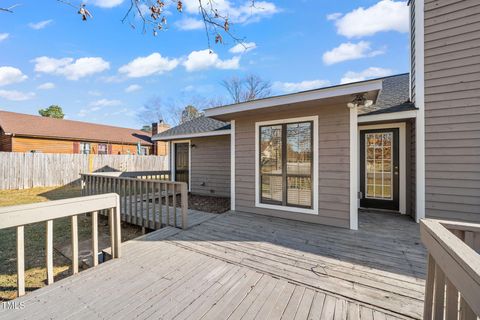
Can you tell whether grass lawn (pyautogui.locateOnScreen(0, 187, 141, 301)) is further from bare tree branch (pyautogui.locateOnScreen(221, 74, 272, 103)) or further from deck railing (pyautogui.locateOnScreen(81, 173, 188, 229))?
bare tree branch (pyautogui.locateOnScreen(221, 74, 272, 103))

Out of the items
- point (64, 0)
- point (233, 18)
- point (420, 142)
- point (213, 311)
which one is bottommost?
point (213, 311)

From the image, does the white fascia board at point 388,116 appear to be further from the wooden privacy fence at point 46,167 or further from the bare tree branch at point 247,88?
the bare tree branch at point 247,88

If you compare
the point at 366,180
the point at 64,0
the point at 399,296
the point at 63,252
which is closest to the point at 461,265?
the point at 399,296

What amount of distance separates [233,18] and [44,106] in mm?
35512

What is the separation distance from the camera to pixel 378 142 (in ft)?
17.4

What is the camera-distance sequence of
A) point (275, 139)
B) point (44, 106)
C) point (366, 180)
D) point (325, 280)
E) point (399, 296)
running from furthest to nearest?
point (44, 106) < point (366, 180) < point (275, 139) < point (325, 280) < point (399, 296)

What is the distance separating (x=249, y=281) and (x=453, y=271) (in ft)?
6.05

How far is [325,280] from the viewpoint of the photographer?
2344 millimetres

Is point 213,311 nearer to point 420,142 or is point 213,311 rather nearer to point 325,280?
point 325,280

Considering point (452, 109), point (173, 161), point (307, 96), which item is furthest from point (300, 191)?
point (173, 161)

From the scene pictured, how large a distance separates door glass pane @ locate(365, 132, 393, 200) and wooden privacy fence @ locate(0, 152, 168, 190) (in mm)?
14072

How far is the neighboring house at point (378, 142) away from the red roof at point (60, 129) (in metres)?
15.1

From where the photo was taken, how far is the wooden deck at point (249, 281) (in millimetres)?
1893

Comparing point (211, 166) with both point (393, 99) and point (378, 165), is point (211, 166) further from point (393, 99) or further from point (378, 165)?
point (393, 99)
